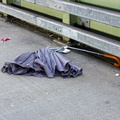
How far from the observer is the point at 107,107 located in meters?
4.27

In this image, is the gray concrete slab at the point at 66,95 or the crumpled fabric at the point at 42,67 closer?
the gray concrete slab at the point at 66,95

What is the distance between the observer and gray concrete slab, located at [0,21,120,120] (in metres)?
4.11

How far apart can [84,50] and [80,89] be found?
150cm

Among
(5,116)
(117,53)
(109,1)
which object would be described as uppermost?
(109,1)

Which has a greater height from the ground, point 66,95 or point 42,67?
point 42,67

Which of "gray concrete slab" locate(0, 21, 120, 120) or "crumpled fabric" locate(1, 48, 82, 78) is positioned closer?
"gray concrete slab" locate(0, 21, 120, 120)

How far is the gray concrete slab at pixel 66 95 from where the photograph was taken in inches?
162

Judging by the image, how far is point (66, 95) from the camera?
460 centimetres

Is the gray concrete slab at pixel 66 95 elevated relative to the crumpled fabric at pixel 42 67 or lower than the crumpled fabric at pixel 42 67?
lower

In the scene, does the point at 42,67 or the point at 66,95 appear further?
the point at 42,67

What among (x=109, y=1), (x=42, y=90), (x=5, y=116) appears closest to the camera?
(x=5, y=116)

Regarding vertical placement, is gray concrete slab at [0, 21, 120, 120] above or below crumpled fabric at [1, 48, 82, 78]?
below

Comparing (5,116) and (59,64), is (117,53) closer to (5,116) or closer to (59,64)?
(59,64)

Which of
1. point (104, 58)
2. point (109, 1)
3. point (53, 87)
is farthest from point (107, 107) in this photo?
point (109, 1)
